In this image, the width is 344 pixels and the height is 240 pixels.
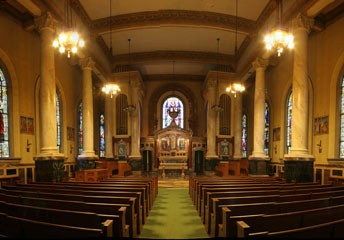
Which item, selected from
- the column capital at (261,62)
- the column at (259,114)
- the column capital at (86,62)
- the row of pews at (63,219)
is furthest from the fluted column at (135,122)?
the row of pews at (63,219)

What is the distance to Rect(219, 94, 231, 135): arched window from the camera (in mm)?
17938

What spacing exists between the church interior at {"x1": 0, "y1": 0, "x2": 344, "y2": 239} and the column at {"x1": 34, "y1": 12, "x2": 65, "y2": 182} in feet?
0.12

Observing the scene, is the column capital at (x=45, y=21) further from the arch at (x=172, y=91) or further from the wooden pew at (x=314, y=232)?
the arch at (x=172, y=91)

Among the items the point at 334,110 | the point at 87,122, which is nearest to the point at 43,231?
the point at 334,110

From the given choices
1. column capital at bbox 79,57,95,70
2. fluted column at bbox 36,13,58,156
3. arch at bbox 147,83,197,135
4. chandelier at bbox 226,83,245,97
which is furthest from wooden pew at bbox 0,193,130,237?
arch at bbox 147,83,197,135

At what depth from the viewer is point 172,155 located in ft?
60.7

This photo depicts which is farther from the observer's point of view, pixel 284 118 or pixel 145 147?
pixel 145 147

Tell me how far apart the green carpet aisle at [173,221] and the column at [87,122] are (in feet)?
18.4

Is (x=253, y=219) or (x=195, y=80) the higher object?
(x=195, y=80)

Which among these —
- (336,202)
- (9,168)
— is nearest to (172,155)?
(9,168)

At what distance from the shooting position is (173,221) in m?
5.83

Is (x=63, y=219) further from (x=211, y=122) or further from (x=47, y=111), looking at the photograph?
(x=211, y=122)

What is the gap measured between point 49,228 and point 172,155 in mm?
16190

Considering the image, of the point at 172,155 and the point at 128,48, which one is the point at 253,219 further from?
the point at 172,155
